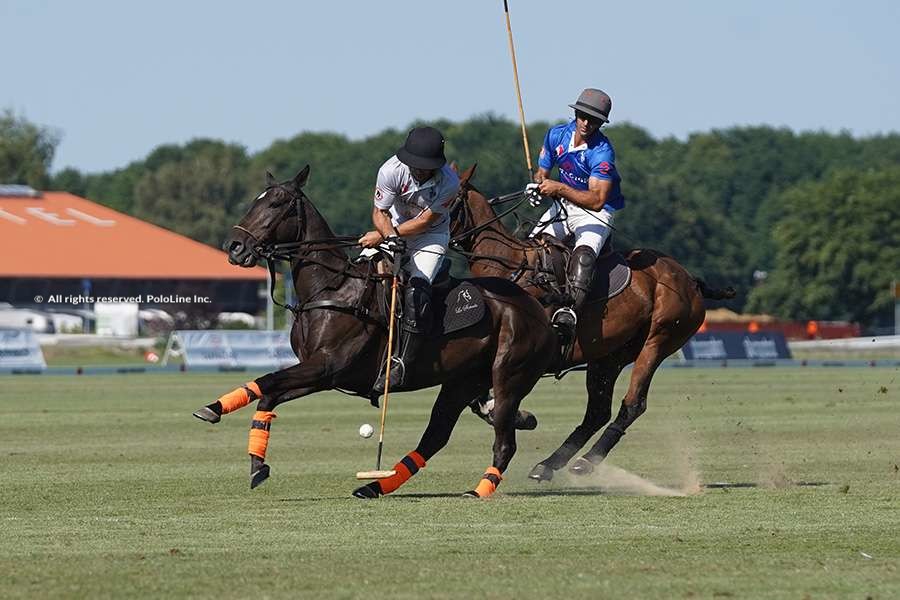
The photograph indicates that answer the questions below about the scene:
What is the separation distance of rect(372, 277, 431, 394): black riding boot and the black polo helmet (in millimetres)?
828

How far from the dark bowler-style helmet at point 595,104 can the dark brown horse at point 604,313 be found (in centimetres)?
110

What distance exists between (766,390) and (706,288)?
17.7m

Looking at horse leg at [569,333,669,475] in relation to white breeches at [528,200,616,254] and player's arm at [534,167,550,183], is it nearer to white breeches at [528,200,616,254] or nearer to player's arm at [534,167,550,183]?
white breeches at [528,200,616,254]

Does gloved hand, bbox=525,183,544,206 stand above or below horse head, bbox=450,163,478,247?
above

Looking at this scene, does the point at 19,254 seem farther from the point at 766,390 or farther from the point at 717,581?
the point at 717,581

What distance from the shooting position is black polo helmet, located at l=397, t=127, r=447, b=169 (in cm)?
1245

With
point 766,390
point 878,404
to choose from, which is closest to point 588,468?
point 878,404

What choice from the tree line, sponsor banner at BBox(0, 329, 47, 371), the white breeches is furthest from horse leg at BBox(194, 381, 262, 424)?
the tree line

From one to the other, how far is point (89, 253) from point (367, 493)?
28.7m

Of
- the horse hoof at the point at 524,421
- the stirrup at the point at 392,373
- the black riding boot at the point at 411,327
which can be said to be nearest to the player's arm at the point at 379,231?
the black riding boot at the point at 411,327

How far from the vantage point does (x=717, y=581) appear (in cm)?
855

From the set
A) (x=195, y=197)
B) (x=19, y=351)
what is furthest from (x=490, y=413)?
(x=195, y=197)

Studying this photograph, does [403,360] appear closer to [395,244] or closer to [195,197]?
[395,244]

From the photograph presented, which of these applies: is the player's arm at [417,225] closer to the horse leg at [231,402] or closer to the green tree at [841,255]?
the horse leg at [231,402]
